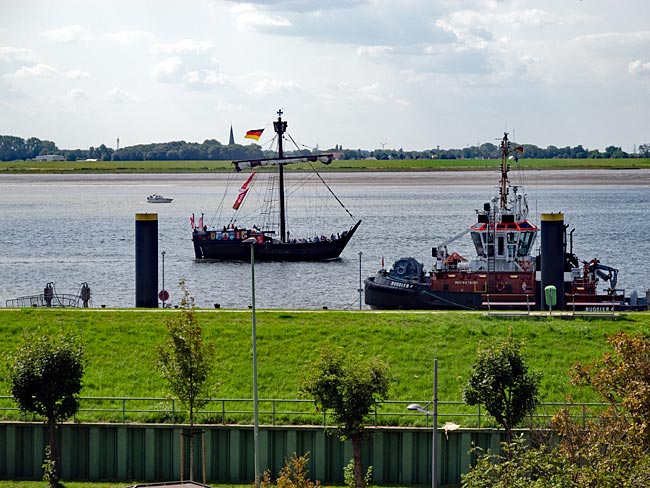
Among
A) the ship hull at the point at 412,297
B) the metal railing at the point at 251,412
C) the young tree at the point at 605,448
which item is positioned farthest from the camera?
the ship hull at the point at 412,297

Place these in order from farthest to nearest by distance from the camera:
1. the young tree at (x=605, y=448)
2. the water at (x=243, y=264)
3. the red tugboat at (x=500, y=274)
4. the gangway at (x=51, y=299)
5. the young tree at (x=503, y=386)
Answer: the water at (x=243, y=264), the red tugboat at (x=500, y=274), the gangway at (x=51, y=299), the young tree at (x=503, y=386), the young tree at (x=605, y=448)

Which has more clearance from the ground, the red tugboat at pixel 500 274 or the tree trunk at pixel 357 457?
the red tugboat at pixel 500 274

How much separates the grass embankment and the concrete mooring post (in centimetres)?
638

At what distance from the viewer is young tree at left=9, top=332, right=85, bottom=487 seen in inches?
1355

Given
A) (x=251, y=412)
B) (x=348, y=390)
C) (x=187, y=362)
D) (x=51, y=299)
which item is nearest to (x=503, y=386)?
(x=348, y=390)

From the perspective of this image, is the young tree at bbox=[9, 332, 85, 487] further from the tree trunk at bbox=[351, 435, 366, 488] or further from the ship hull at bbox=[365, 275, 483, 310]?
the ship hull at bbox=[365, 275, 483, 310]

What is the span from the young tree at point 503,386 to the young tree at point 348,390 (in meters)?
2.62

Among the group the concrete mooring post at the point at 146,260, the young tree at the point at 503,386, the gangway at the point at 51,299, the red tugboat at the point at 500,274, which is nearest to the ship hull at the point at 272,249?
the gangway at the point at 51,299

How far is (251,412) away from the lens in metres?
36.9

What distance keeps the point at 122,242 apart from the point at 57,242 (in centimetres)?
700

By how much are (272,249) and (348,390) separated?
7328cm

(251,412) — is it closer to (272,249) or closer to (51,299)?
(51,299)

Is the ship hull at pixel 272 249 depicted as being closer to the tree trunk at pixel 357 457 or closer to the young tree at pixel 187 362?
the young tree at pixel 187 362

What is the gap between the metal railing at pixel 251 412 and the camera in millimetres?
35938
